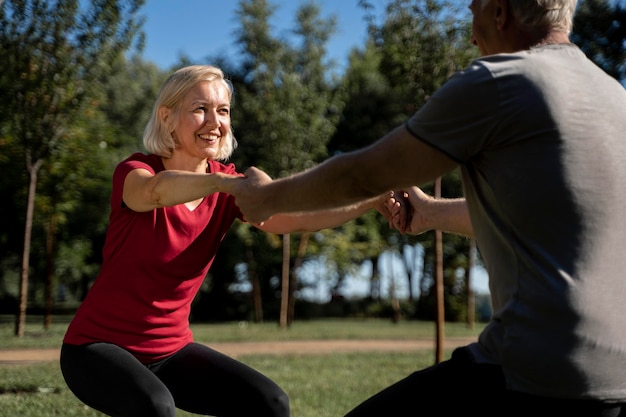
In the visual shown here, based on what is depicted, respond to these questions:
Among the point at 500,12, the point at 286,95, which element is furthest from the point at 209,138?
the point at 286,95

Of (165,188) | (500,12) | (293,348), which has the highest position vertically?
(500,12)

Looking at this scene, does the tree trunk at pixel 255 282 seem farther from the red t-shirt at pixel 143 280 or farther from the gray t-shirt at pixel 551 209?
the gray t-shirt at pixel 551 209

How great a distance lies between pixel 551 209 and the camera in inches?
88.3

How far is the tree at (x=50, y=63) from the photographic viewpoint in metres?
16.5

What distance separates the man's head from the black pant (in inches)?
37.7

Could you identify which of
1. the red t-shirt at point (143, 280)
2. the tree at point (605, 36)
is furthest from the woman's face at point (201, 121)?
the tree at point (605, 36)

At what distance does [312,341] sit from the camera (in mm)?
19438

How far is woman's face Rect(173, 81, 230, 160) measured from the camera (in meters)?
3.92

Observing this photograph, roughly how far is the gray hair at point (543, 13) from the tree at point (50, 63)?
51.2ft

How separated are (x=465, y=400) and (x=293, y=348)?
48.0 ft

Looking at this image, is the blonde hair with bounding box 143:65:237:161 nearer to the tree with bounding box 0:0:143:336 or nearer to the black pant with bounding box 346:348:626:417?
the black pant with bounding box 346:348:626:417

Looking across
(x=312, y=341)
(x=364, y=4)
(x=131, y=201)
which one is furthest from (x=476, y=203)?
(x=312, y=341)

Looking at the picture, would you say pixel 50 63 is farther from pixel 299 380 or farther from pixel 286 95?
pixel 286 95

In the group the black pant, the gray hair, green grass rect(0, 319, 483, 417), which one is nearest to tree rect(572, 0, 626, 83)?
green grass rect(0, 319, 483, 417)
